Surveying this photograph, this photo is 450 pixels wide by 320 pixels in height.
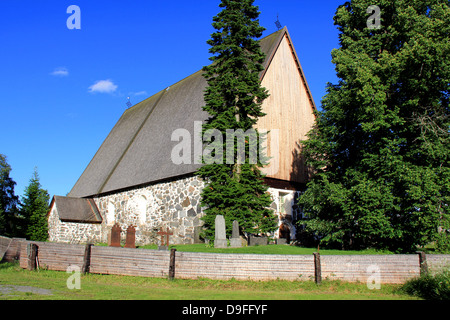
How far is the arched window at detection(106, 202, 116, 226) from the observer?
1077 inches

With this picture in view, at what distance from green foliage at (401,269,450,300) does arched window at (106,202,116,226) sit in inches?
844

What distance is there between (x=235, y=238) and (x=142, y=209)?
10.2 meters

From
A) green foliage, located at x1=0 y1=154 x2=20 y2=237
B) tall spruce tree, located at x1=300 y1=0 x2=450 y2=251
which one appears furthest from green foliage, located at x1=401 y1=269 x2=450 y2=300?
green foliage, located at x1=0 y1=154 x2=20 y2=237

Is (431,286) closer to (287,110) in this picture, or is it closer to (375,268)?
(375,268)

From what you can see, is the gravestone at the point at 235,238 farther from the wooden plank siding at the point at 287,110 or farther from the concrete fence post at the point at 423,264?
the concrete fence post at the point at 423,264

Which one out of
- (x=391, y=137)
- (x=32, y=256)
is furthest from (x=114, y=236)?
(x=391, y=137)

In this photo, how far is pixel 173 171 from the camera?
21.1 m

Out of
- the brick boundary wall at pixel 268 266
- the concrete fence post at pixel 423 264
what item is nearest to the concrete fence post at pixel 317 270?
the brick boundary wall at pixel 268 266

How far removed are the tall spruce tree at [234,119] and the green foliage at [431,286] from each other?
7.56m

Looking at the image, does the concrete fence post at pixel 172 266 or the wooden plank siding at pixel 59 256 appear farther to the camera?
the wooden plank siding at pixel 59 256

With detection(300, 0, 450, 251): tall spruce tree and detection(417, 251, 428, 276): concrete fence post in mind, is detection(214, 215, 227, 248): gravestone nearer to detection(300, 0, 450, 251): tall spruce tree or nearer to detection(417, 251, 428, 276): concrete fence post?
detection(300, 0, 450, 251): tall spruce tree

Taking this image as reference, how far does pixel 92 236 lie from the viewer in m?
28.4

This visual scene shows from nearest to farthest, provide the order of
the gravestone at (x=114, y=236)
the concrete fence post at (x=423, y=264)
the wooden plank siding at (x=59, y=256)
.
A: the concrete fence post at (x=423, y=264), the wooden plank siding at (x=59, y=256), the gravestone at (x=114, y=236)

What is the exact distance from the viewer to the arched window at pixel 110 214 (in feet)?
89.7
